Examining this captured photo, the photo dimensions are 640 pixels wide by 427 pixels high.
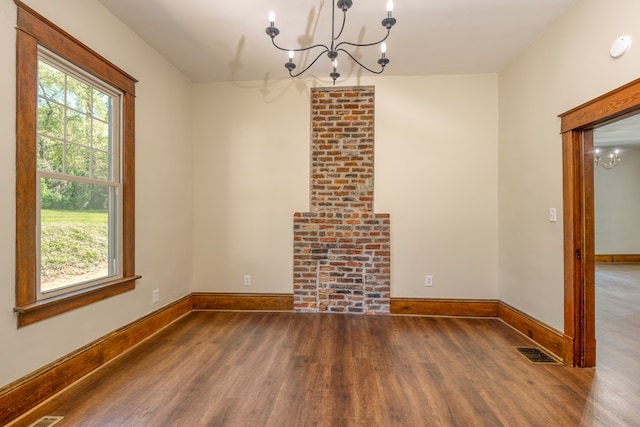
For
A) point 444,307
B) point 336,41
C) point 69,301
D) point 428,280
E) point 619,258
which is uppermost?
point 336,41

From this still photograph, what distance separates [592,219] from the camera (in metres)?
2.35

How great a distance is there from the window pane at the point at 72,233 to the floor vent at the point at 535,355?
11.6 ft

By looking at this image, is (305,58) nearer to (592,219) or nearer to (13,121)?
(13,121)

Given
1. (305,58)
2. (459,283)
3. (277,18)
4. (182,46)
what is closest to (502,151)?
(459,283)

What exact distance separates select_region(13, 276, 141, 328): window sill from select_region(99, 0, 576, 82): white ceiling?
7.18 ft

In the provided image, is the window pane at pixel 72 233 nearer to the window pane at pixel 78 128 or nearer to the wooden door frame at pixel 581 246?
the window pane at pixel 78 128

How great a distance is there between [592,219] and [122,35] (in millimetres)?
4102

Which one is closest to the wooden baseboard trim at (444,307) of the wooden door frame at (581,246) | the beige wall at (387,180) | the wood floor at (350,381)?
the beige wall at (387,180)

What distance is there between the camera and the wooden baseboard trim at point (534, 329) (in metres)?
2.49

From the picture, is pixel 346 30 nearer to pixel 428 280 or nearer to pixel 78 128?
pixel 78 128

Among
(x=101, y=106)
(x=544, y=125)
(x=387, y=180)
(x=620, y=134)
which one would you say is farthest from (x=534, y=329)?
(x=620, y=134)

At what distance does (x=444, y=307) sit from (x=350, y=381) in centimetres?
186

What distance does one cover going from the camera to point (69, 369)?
2064mm

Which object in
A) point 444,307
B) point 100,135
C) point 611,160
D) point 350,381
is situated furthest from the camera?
point 611,160
